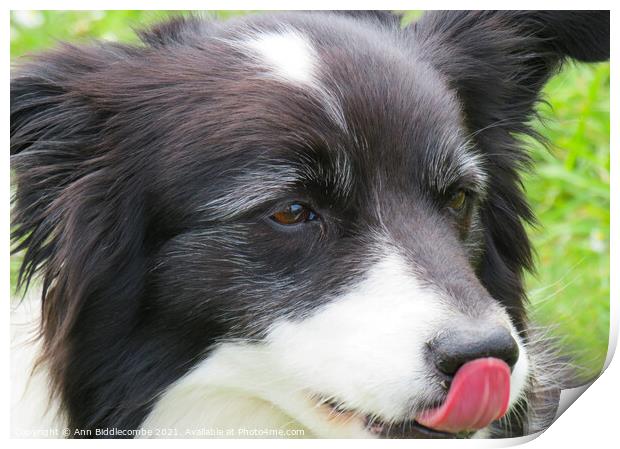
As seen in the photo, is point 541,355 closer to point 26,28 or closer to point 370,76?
point 370,76

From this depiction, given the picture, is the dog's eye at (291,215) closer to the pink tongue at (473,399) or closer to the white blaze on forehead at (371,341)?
the white blaze on forehead at (371,341)

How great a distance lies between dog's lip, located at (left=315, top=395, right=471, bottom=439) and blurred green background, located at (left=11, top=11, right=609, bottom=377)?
1170 millimetres

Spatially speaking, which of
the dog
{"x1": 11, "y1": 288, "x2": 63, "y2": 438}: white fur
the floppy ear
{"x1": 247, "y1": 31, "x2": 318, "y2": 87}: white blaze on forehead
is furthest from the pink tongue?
{"x1": 11, "y1": 288, "x2": 63, "y2": 438}: white fur

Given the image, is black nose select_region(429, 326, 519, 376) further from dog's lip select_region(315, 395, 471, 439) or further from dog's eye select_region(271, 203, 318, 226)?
dog's eye select_region(271, 203, 318, 226)

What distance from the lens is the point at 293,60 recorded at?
11.0 ft

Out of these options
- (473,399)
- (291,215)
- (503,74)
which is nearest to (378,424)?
(473,399)

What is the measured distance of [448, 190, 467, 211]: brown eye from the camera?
3463 millimetres

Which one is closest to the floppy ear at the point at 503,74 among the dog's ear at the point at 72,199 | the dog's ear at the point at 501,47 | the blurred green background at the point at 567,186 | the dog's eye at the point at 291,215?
the dog's ear at the point at 501,47

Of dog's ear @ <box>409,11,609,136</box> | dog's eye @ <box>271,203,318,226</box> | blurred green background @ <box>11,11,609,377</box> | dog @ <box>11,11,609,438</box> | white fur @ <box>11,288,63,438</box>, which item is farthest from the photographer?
blurred green background @ <box>11,11,609,377</box>

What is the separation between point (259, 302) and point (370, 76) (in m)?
0.86

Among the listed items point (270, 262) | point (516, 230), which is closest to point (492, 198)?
point (516, 230)

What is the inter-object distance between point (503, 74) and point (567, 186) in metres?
1.65

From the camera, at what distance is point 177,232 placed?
3.35m
